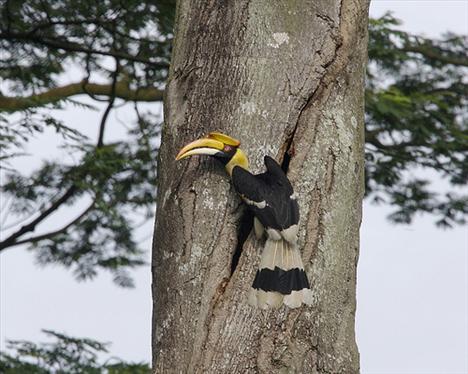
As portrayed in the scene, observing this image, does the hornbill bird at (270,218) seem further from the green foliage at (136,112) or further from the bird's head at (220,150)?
the green foliage at (136,112)

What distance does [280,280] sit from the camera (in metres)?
2.71

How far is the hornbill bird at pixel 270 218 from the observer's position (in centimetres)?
274

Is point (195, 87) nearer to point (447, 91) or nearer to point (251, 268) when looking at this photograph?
point (251, 268)

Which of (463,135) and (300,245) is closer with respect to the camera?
(300,245)

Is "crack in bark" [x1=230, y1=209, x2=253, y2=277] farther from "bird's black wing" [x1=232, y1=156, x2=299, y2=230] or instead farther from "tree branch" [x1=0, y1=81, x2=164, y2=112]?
"tree branch" [x1=0, y1=81, x2=164, y2=112]

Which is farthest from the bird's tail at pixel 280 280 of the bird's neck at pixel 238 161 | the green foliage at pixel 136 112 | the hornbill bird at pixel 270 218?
the green foliage at pixel 136 112

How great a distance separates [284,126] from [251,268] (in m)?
0.45

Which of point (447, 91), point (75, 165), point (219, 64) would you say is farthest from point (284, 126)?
point (447, 91)

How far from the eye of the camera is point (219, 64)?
10.0ft

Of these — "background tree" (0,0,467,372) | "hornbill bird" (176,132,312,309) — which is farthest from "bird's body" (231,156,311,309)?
"background tree" (0,0,467,372)

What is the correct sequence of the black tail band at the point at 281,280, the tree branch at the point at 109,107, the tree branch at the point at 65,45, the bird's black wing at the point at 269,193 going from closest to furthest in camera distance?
the black tail band at the point at 281,280, the bird's black wing at the point at 269,193, the tree branch at the point at 65,45, the tree branch at the point at 109,107

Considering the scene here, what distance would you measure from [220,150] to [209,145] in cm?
8

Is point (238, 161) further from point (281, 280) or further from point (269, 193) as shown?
point (281, 280)

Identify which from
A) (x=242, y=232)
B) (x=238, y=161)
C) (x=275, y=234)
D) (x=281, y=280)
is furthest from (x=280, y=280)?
(x=238, y=161)
